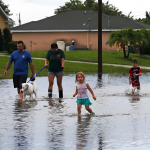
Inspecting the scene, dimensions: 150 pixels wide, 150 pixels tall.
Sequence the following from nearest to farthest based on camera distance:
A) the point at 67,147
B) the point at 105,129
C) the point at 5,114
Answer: the point at 67,147
the point at 105,129
the point at 5,114

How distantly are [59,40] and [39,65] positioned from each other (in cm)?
2372

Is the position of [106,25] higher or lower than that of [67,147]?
higher

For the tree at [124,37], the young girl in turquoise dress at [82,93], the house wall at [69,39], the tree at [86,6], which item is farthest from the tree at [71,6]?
the young girl in turquoise dress at [82,93]

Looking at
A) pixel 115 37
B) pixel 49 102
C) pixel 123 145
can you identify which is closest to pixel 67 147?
pixel 123 145

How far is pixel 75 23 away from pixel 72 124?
4574cm

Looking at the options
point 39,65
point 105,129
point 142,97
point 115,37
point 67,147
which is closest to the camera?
point 67,147

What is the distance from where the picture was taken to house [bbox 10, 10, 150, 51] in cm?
5222

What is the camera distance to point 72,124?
8.54 meters

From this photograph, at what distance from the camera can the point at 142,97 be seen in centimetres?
1338

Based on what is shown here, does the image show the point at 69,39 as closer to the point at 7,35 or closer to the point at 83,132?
the point at 7,35

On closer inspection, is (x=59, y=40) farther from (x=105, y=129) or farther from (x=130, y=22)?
(x=105, y=129)

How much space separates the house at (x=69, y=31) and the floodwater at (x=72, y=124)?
39.3 metres

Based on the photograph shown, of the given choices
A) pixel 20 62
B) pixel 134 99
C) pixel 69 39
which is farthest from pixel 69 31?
pixel 20 62

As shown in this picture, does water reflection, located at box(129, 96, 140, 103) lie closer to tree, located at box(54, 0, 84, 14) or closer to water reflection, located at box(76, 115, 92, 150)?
water reflection, located at box(76, 115, 92, 150)
